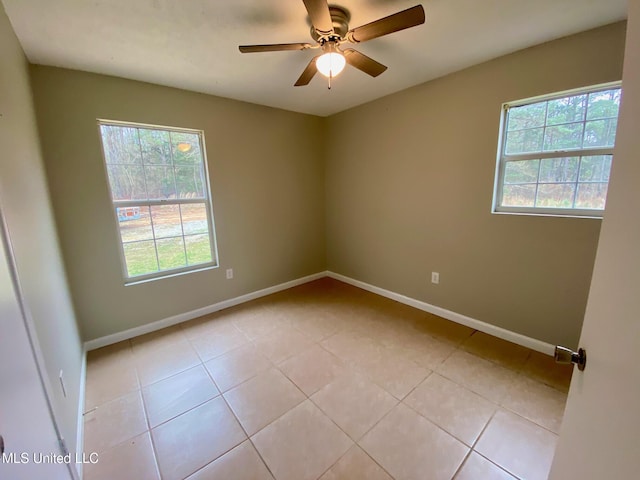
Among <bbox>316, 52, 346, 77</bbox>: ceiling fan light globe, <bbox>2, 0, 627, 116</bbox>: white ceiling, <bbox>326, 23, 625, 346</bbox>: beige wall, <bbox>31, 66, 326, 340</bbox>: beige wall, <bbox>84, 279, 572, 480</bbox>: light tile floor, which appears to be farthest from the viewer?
<bbox>31, 66, 326, 340</bbox>: beige wall

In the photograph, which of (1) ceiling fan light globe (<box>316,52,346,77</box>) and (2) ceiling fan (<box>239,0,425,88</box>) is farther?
(1) ceiling fan light globe (<box>316,52,346,77</box>)

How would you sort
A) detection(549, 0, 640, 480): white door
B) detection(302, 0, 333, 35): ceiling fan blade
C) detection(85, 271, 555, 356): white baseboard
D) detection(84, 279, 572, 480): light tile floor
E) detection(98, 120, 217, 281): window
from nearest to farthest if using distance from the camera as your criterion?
1. detection(549, 0, 640, 480): white door
2. detection(302, 0, 333, 35): ceiling fan blade
3. detection(84, 279, 572, 480): light tile floor
4. detection(85, 271, 555, 356): white baseboard
5. detection(98, 120, 217, 281): window

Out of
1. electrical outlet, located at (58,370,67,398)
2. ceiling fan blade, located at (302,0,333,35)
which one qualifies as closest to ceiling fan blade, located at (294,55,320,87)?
ceiling fan blade, located at (302,0,333,35)

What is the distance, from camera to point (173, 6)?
1438 mm

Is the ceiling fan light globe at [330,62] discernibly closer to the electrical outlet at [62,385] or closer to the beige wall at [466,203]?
the beige wall at [466,203]

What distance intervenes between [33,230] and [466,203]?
306 centimetres

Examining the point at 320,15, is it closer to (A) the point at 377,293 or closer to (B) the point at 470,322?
(B) the point at 470,322

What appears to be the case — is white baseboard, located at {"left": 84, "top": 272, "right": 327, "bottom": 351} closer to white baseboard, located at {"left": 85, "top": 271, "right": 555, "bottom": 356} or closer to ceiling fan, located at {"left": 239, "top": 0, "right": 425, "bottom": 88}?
white baseboard, located at {"left": 85, "top": 271, "right": 555, "bottom": 356}

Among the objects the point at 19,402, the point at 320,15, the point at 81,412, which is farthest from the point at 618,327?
the point at 81,412

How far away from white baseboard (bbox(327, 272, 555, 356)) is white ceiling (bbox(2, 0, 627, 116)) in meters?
2.28

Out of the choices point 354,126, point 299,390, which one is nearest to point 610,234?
point 299,390

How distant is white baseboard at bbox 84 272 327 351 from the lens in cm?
238

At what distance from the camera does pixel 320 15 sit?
4.26 ft

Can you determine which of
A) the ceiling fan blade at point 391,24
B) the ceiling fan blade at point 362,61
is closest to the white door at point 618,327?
the ceiling fan blade at point 391,24
